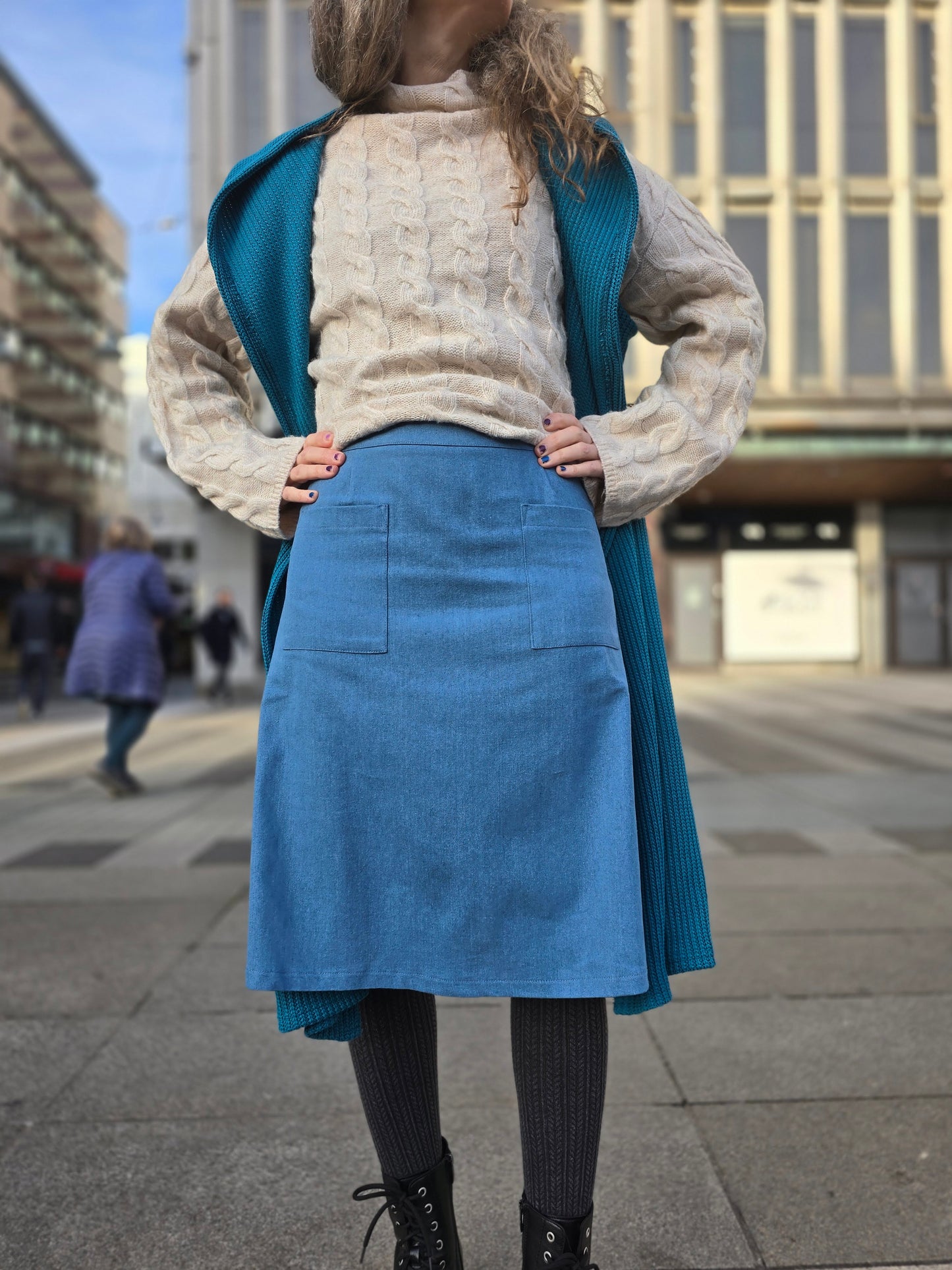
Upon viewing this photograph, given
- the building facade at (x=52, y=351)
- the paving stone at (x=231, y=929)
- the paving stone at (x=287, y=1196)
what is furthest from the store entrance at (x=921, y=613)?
the paving stone at (x=287, y=1196)

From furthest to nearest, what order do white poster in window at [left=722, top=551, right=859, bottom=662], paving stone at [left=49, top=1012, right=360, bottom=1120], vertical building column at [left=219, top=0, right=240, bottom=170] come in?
white poster in window at [left=722, top=551, right=859, bottom=662] < vertical building column at [left=219, top=0, right=240, bottom=170] < paving stone at [left=49, top=1012, right=360, bottom=1120]

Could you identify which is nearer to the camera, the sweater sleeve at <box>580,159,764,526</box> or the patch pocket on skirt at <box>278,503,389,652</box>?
the patch pocket on skirt at <box>278,503,389,652</box>

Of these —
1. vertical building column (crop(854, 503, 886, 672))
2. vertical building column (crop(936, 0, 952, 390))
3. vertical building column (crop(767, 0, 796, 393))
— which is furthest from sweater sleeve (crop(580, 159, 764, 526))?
vertical building column (crop(854, 503, 886, 672))

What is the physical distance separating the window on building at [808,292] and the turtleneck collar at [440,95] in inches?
904

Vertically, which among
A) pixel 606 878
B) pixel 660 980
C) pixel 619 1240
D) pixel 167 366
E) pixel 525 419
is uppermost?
pixel 167 366

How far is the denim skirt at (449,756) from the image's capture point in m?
1.47

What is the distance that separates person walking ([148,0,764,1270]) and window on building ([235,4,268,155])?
847 inches

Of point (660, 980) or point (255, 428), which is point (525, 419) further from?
point (660, 980)

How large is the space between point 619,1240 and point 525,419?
50.3 inches

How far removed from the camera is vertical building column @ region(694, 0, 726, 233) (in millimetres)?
23078

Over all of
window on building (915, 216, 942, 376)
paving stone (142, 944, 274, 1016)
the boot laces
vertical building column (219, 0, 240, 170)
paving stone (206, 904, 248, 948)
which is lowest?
paving stone (142, 944, 274, 1016)

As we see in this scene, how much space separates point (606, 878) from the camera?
146 cm

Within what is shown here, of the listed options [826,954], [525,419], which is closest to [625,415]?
[525,419]

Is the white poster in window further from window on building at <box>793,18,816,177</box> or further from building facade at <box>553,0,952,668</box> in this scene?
window on building at <box>793,18,816,177</box>
